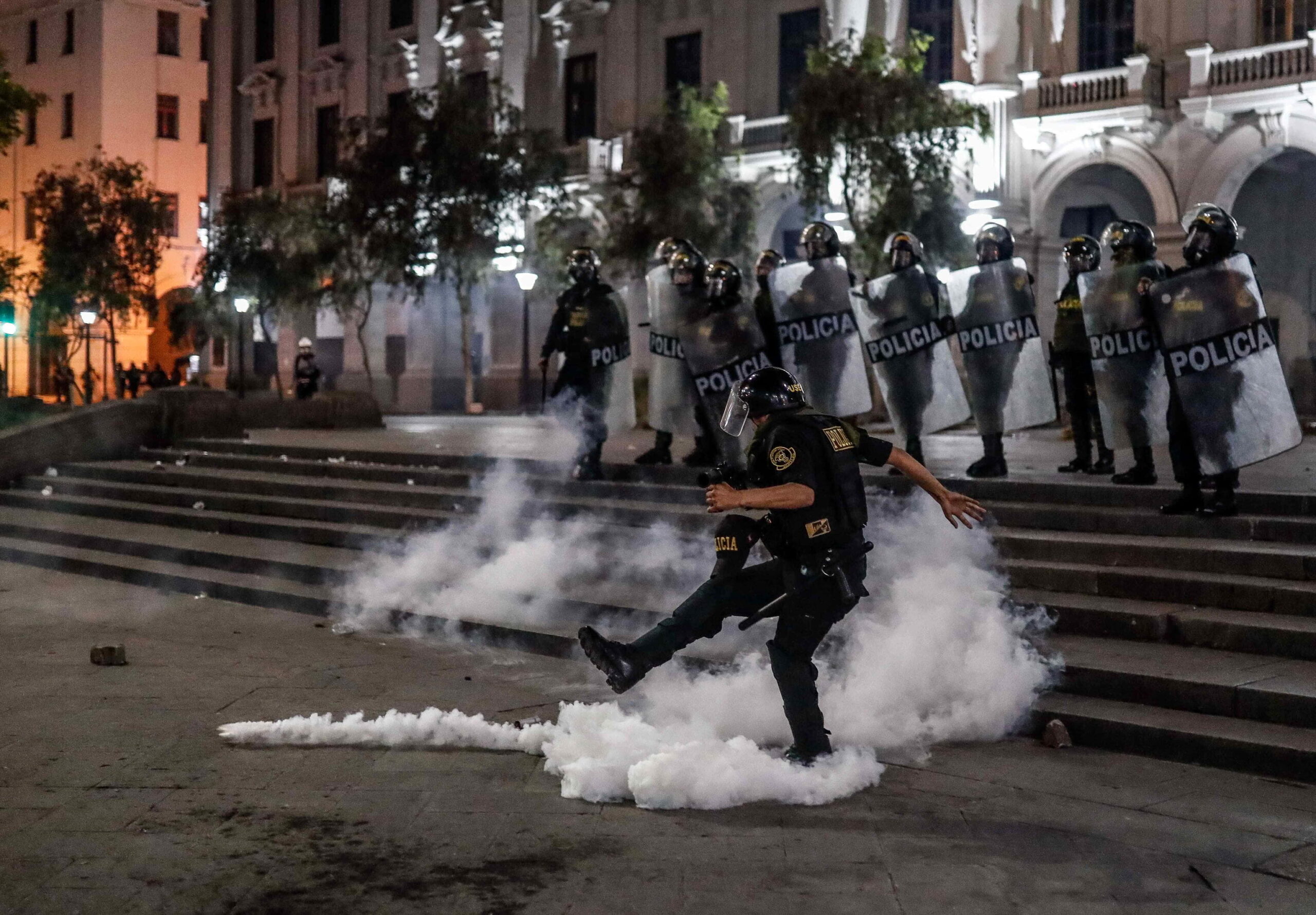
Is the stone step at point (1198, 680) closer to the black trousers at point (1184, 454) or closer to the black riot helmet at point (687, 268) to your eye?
the black trousers at point (1184, 454)

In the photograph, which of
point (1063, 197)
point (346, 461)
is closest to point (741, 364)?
point (346, 461)

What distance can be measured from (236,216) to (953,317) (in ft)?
107

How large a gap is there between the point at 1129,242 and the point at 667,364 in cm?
402

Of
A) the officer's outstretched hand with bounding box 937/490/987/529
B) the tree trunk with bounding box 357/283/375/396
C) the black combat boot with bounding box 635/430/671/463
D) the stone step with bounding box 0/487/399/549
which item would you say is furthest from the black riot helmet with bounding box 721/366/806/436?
the tree trunk with bounding box 357/283/375/396

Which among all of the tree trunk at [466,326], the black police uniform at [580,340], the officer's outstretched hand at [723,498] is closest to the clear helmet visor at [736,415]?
the officer's outstretched hand at [723,498]

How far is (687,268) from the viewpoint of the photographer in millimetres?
11828

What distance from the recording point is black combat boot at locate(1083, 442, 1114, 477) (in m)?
11.5

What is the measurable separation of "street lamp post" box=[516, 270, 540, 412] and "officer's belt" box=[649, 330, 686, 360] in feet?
52.8

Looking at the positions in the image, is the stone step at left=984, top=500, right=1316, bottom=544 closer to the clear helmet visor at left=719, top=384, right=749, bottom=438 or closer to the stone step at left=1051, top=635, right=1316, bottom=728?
the stone step at left=1051, top=635, right=1316, bottom=728

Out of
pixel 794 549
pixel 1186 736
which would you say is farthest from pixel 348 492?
pixel 1186 736

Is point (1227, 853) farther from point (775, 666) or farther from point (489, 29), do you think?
point (489, 29)

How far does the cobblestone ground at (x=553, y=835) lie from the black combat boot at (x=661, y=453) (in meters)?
5.64

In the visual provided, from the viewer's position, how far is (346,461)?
15.7m

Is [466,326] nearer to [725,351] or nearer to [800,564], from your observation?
[725,351]
